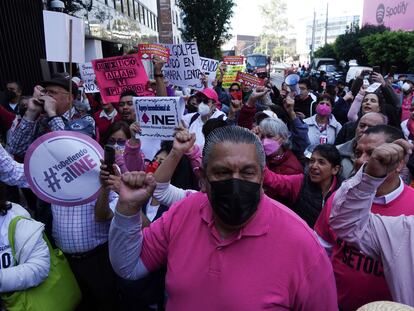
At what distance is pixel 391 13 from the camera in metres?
37.4

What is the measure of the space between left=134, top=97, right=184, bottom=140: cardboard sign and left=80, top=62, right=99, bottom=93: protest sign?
13.0 feet

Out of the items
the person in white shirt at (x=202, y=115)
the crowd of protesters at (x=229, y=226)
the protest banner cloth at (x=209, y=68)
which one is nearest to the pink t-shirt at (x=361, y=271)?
the crowd of protesters at (x=229, y=226)

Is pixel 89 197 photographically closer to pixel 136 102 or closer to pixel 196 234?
pixel 196 234

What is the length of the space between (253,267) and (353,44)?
33.1 metres

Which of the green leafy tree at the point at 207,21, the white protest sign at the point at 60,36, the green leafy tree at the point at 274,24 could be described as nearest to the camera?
→ the white protest sign at the point at 60,36

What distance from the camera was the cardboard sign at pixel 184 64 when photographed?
6.17 m

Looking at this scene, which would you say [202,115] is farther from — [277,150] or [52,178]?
[52,178]

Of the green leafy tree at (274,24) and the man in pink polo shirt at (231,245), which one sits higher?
the green leafy tree at (274,24)

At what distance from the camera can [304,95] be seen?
7117mm

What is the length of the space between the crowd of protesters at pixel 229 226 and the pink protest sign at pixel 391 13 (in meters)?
37.1

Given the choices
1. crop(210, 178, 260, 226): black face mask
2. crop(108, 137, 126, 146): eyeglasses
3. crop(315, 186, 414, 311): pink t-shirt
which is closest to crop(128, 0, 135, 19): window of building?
crop(108, 137, 126, 146): eyeglasses

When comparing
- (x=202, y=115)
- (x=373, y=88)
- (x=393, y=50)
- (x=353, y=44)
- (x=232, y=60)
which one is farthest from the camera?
(x=353, y=44)

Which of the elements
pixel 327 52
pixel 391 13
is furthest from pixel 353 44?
pixel 391 13

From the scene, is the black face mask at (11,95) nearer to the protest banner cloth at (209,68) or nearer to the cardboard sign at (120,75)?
the cardboard sign at (120,75)
